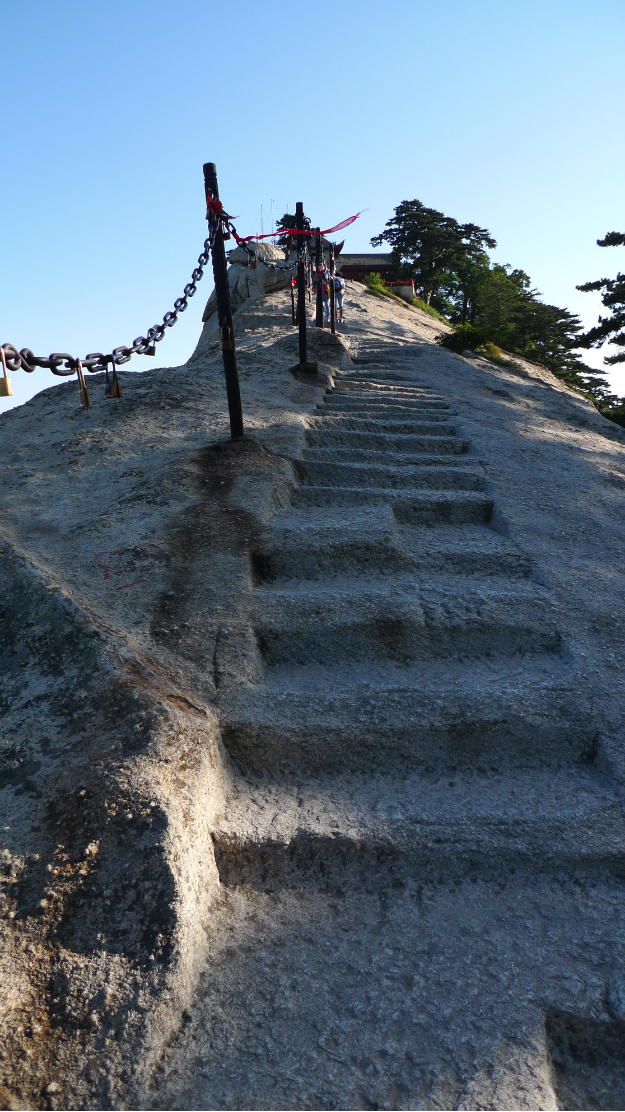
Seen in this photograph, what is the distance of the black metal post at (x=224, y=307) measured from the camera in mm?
5258

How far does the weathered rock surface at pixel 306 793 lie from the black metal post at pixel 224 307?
14.6 inches

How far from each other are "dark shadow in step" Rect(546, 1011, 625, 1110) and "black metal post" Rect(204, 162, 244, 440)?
4.45 metres

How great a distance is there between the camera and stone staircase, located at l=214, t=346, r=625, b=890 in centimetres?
270

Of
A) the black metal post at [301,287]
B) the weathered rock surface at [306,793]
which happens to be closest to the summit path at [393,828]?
the weathered rock surface at [306,793]

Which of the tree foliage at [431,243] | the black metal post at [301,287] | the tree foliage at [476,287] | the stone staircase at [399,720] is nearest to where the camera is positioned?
the stone staircase at [399,720]

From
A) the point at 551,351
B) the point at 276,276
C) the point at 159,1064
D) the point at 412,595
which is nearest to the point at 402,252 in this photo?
the point at 551,351

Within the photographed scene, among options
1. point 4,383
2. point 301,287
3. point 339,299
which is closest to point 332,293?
point 301,287

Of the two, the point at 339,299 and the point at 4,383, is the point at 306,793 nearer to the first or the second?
the point at 4,383

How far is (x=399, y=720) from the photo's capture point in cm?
317

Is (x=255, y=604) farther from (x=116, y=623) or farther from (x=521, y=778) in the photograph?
(x=521, y=778)

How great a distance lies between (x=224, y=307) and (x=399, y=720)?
12.1 feet

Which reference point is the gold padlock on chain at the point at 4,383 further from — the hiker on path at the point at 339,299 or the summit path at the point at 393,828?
the hiker on path at the point at 339,299

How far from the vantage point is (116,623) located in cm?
344

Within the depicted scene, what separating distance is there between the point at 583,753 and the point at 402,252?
1553 inches
